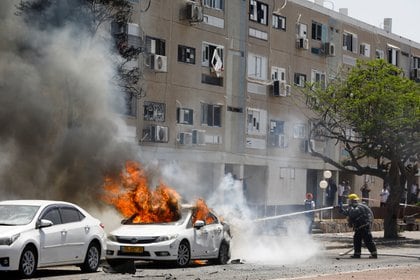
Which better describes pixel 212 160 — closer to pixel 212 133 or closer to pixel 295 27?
pixel 212 133

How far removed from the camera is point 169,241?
21.1 metres

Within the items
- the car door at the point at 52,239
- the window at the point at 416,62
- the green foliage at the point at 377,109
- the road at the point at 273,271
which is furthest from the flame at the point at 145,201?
the window at the point at 416,62

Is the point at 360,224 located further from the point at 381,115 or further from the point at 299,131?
the point at 299,131

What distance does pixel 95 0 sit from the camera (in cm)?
3152

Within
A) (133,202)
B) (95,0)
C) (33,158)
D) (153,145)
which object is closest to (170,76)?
(153,145)

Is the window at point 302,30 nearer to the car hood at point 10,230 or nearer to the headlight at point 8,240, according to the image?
the car hood at point 10,230

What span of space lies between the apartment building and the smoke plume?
236 inches

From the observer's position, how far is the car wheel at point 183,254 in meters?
21.4

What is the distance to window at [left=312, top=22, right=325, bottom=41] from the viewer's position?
5394 cm

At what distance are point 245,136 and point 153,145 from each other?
878 cm

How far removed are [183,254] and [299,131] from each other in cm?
3162

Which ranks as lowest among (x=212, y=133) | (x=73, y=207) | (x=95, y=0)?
(x=73, y=207)

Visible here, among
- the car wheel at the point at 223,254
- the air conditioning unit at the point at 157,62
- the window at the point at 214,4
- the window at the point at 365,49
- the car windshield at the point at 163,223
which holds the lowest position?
the car wheel at the point at 223,254

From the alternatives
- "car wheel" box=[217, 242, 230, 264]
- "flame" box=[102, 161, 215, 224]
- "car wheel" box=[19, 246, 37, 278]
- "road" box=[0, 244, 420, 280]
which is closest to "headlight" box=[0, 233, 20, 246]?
"car wheel" box=[19, 246, 37, 278]
